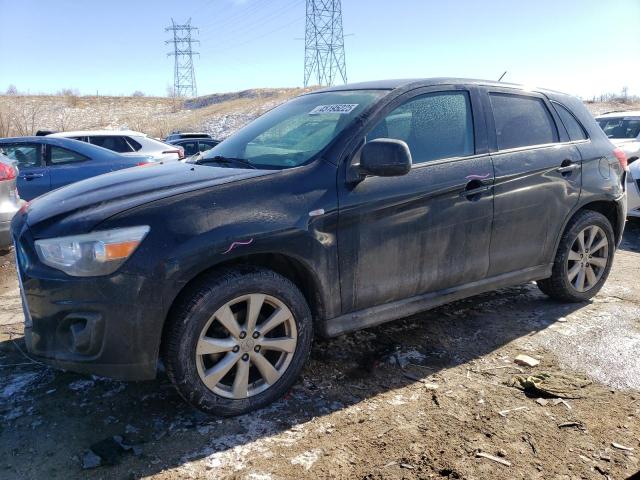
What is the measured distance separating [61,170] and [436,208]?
6174mm

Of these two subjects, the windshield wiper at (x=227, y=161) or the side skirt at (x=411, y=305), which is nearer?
the side skirt at (x=411, y=305)

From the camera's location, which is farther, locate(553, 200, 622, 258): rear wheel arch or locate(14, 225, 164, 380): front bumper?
locate(553, 200, 622, 258): rear wheel arch

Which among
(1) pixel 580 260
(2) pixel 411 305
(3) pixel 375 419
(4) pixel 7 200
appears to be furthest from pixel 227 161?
(4) pixel 7 200

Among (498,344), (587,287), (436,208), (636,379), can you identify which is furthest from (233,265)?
(587,287)

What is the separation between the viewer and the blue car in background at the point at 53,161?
7.48 m

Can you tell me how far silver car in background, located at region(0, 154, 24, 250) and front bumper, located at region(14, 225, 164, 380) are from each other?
9.75 feet

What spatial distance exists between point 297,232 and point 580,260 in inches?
107

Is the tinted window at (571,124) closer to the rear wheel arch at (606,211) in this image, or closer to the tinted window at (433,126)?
the rear wheel arch at (606,211)

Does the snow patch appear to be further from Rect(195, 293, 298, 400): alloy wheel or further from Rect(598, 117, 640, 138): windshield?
Rect(598, 117, 640, 138): windshield

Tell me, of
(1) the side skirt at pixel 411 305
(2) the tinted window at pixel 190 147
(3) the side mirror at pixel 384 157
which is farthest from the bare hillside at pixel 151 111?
(3) the side mirror at pixel 384 157

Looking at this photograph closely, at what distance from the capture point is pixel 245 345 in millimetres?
2801

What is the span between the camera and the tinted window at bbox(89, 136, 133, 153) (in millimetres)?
10242

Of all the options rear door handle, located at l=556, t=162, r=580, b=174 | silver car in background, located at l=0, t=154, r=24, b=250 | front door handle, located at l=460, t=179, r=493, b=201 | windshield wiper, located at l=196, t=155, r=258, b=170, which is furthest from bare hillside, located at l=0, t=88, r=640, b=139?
front door handle, located at l=460, t=179, r=493, b=201

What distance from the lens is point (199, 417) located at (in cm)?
284
